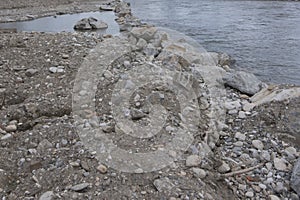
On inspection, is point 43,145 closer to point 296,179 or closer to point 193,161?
point 193,161

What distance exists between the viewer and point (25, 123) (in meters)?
3.24

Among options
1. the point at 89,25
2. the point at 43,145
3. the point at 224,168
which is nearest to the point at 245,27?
the point at 89,25

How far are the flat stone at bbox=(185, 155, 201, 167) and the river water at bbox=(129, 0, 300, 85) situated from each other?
127 inches

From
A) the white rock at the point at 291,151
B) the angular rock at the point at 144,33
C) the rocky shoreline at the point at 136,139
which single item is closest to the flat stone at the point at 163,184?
the rocky shoreline at the point at 136,139

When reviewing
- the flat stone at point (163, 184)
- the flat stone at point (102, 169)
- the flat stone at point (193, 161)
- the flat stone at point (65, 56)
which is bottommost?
the flat stone at point (193, 161)

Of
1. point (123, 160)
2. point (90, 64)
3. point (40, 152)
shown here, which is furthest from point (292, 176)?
point (90, 64)

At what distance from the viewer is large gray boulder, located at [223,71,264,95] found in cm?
444

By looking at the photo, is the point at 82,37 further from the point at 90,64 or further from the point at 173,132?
the point at 173,132

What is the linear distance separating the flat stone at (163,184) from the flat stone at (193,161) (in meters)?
0.30

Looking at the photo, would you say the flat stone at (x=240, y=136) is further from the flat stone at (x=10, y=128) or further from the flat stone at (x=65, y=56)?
the flat stone at (x=65, y=56)

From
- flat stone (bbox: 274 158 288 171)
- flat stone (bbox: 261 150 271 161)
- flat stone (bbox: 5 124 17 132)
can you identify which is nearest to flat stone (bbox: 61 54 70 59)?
flat stone (bbox: 5 124 17 132)

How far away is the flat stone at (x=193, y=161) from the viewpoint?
8.82 feet

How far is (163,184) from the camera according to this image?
2.40 m

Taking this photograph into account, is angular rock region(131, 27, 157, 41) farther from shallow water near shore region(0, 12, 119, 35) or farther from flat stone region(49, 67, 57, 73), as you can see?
flat stone region(49, 67, 57, 73)
